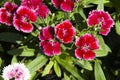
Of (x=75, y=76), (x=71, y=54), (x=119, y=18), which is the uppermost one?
(x=119, y=18)

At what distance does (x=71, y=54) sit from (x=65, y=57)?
8 centimetres

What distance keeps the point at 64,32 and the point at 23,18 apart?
35 cm

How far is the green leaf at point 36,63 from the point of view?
114 inches

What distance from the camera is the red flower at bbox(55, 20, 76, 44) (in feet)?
8.43

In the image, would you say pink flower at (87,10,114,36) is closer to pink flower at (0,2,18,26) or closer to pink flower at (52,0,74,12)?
pink flower at (52,0,74,12)

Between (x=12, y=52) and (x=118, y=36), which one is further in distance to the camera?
(x=118, y=36)

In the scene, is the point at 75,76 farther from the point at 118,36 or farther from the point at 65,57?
the point at 118,36

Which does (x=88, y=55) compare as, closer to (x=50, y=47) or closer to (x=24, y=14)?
(x=50, y=47)

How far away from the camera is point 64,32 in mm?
2578

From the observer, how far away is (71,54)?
2.91 meters

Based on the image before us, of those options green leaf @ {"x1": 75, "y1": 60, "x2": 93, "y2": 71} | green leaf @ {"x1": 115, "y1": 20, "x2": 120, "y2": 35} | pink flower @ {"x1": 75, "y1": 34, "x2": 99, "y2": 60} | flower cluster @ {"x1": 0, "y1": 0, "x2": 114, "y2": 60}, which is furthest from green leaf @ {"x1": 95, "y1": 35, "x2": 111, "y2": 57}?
green leaf @ {"x1": 115, "y1": 20, "x2": 120, "y2": 35}

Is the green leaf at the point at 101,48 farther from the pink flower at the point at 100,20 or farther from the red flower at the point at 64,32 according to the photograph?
the red flower at the point at 64,32

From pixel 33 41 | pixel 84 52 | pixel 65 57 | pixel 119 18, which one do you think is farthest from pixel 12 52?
pixel 119 18

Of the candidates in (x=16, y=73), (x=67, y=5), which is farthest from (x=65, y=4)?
(x=16, y=73)
